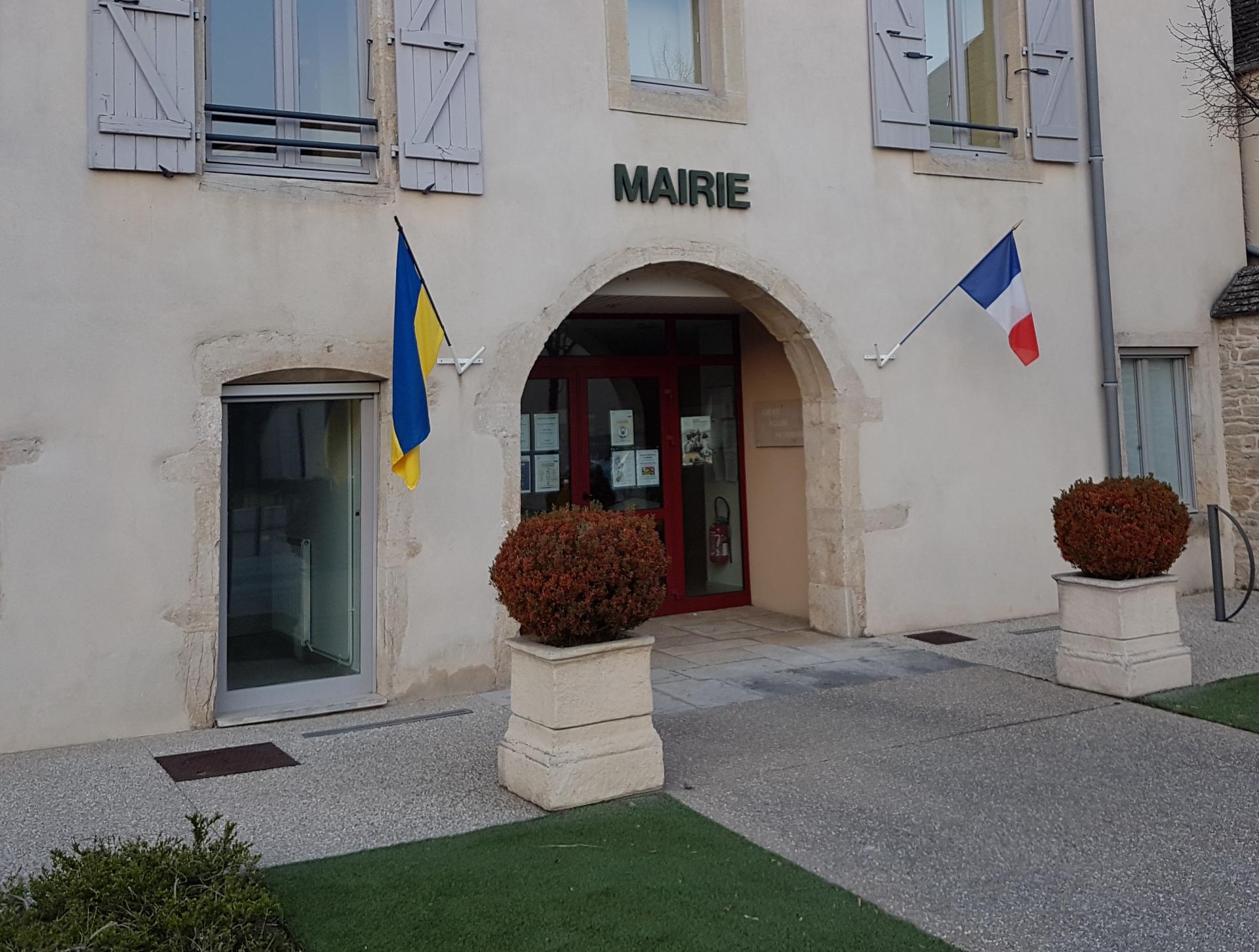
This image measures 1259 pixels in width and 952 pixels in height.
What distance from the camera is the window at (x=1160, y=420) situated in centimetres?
961

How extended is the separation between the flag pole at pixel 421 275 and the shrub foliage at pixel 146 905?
3371mm

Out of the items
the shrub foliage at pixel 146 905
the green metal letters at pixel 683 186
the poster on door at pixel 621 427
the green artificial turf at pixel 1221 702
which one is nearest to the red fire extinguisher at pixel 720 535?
the poster on door at pixel 621 427

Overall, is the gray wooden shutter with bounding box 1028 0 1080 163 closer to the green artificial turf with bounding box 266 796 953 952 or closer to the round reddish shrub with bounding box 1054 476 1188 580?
the round reddish shrub with bounding box 1054 476 1188 580

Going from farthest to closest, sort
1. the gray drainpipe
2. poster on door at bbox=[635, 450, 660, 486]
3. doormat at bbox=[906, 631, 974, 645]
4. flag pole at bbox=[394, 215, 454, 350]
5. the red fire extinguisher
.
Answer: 1. the red fire extinguisher
2. poster on door at bbox=[635, 450, 660, 486]
3. the gray drainpipe
4. doormat at bbox=[906, 631, 974, 645]
5. flag pole at bbox=[394, 215, 454, 350]

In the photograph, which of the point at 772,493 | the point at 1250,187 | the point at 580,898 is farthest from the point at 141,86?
the point at 1250,187

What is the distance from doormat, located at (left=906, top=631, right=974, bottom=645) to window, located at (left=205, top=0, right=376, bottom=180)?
4959 mm

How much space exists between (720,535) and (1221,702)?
4.42 meters

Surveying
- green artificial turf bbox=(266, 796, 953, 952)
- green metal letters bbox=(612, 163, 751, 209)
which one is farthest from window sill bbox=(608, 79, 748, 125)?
green artificial turf bbox=(266, 796, 953, 952)

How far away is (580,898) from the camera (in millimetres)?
3582

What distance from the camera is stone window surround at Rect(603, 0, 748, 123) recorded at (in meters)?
7.25

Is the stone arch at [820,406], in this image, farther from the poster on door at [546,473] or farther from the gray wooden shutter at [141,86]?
the gray wooden shutter at [141,86]

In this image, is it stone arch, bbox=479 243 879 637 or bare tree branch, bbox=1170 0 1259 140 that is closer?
stone arch, bbox=479 243 879 637

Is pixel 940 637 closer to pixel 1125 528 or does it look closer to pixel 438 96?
pixel 1125 528

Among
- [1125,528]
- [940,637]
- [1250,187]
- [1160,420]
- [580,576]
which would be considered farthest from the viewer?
[1250,187]
